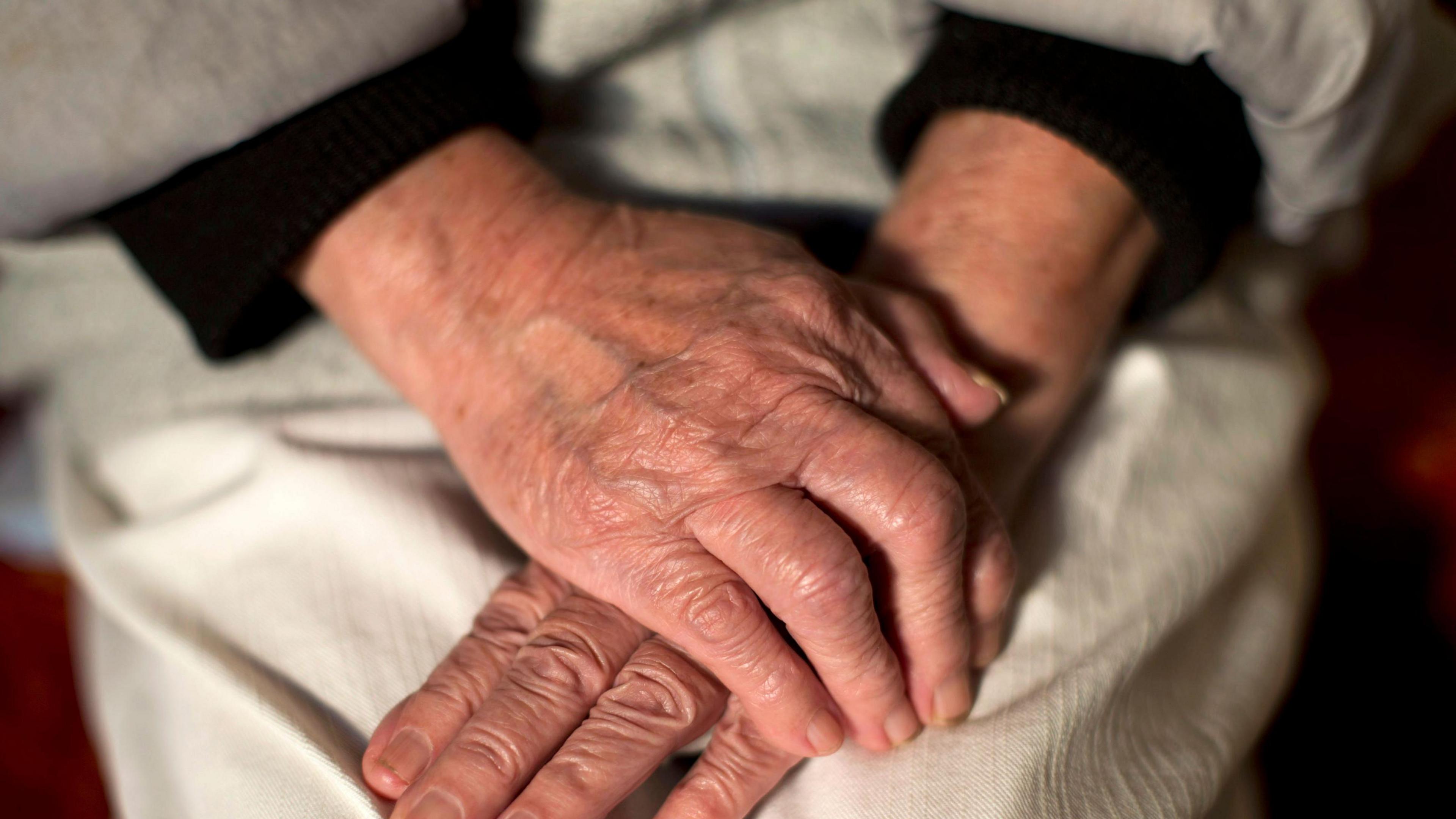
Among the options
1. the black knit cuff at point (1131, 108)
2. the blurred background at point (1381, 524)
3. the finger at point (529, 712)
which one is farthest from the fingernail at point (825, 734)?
the blurred background at point (1381, 524)

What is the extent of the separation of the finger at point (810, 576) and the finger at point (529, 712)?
0.09 meters

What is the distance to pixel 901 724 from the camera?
0.53 meters

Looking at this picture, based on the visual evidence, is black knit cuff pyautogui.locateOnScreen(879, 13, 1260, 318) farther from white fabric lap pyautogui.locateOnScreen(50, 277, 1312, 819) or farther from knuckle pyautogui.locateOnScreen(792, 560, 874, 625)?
knuckle pyautogui.locateOnScreen(792, 560, 874, 625)

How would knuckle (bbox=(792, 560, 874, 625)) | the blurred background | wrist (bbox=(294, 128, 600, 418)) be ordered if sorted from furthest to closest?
the blurred background → wrist (bbox=(294, 128, 600, 418)) → knuckle (bbox=(792, 560, 874, 625))

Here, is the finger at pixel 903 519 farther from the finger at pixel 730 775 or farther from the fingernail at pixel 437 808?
the fingernail at pixel 437 808

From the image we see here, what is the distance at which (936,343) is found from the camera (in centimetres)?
57

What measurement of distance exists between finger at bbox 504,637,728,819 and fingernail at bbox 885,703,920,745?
6 centimetres

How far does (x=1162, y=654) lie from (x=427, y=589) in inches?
18.3

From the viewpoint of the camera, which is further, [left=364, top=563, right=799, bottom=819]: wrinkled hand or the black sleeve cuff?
the black sleeve cuff

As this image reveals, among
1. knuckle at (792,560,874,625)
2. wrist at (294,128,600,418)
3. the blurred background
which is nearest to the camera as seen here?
knuckle at (792,560,874,625)

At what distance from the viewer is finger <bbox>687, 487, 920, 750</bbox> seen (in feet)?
1.55

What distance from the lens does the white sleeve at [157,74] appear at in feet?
1.85

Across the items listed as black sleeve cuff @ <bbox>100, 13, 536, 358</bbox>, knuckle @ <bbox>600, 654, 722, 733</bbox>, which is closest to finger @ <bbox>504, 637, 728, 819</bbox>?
knuckle @ <bbox>600, 654, 722, 733</bbox>

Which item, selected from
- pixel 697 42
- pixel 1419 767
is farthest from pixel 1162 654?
pixel 1419 767
